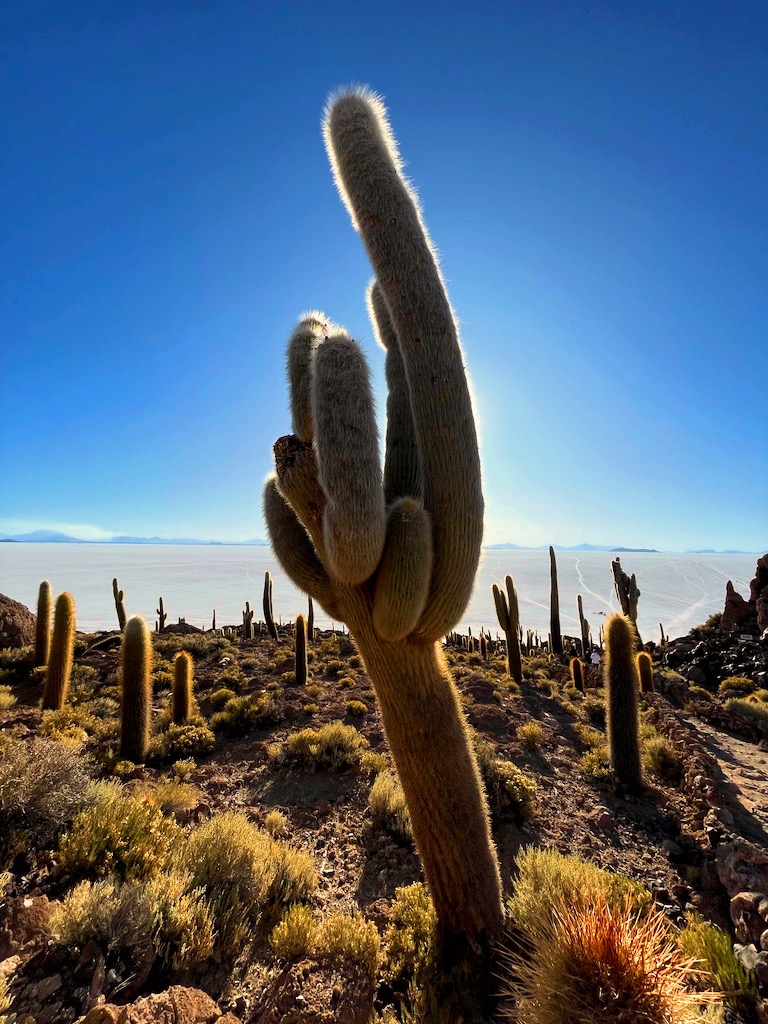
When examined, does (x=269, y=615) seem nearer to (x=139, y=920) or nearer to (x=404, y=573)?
(x=139, y=920)

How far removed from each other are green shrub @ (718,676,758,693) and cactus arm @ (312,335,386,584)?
76.5 feet

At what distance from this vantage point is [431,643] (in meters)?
3.92

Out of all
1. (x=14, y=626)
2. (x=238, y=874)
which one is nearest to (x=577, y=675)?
(x=238, y=874)

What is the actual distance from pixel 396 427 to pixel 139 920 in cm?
453

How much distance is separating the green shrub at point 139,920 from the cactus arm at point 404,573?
289cm

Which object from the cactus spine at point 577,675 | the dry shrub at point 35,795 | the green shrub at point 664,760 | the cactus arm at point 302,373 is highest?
the cactus arm at point 302,373

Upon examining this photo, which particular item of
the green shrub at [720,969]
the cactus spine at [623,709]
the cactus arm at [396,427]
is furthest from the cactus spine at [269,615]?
the green shrub at [720,969]

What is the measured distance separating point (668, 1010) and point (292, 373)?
4763mm

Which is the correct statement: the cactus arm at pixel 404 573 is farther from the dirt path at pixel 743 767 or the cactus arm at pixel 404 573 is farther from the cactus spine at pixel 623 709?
the dirt path at pixel 743 767

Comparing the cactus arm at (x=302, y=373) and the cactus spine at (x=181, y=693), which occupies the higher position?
the cactus arm at (x=302, y=373)

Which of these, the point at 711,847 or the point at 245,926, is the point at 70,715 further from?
the point at 711,847

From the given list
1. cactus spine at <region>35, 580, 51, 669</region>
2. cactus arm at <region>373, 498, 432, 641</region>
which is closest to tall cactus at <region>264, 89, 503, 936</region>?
cactus arm at <region>373, 498, 432, 641</region>

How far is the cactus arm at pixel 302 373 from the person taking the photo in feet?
12.6

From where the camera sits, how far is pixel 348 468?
331 centimetres
